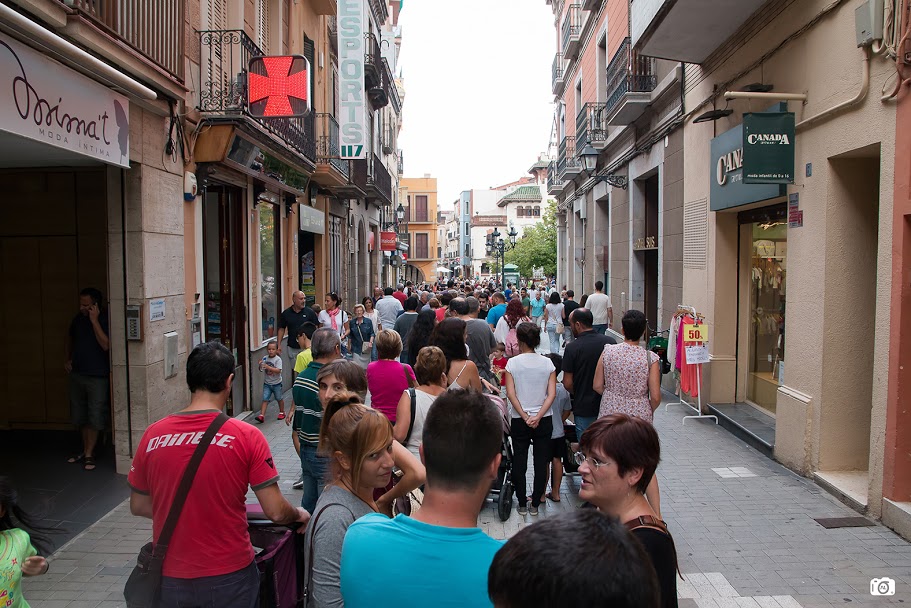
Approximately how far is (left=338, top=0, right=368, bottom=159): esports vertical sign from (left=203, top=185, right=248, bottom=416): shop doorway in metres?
5.86

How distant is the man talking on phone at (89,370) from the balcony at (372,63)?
1500cm

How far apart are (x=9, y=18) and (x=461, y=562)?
4.69 metres

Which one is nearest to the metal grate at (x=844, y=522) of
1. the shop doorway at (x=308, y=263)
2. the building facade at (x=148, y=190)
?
the building facade at (x=148, y=190)

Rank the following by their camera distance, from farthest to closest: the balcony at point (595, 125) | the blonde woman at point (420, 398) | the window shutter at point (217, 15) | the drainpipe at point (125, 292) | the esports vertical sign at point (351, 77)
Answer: the balcony at point (595, 125)
the esports vertical sign at point (351, 77)
the window shutter at point (217, 15)
the drainpipe at point (125, 292)
the blonde woman at point (420, 398)

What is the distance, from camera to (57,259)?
884cm

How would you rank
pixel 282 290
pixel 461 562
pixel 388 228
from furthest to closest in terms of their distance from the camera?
pixel 388 228, pixel 282 290, pixel 461 562

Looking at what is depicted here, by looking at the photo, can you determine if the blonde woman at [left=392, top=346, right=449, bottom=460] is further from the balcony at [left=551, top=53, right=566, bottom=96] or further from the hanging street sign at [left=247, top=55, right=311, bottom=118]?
the balcony at [left=551, top=53, right=566, bottom=96]

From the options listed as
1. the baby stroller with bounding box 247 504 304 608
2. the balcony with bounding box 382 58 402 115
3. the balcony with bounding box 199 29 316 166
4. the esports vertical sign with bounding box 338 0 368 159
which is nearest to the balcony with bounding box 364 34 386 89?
the balcony with bounding box 382 58 402 115

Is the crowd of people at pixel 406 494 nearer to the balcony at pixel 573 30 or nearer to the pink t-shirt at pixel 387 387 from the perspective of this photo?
the pink t-shirt at pixel 387 387

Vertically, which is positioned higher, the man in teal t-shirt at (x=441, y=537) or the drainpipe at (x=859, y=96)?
the drainpipe at (x=859, y=96)

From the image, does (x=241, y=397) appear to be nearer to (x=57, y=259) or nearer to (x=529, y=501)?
(x=57, y=259)

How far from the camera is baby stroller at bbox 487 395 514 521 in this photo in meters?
6.41

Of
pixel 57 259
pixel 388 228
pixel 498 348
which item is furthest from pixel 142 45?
pixel 388 228

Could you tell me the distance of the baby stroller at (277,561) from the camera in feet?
10.8
